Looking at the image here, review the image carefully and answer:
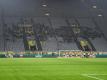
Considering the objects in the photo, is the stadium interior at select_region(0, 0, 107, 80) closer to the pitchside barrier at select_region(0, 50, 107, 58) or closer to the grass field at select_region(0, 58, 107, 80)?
the pitchside barrier at select_region(0, 50, 107, 58)

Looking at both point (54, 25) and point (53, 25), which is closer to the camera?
point (53, 25)

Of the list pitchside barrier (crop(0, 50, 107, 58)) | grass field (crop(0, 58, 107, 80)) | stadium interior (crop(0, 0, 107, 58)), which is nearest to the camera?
grass field (crop(0, 58, 107, 80))

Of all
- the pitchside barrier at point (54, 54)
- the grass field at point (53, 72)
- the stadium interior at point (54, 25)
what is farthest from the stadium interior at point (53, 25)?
the grass field at point (53, 72)

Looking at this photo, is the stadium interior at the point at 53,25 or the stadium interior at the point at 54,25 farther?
the stadium interior at the point at 54,25

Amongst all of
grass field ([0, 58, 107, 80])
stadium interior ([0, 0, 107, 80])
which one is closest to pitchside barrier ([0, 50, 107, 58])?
stadium interior ([0, 0, 107, 80])

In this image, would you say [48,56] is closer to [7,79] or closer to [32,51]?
[32,51]

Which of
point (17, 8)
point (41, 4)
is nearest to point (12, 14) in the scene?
point (17, 8)

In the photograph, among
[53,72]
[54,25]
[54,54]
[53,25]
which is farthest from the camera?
[54,25]

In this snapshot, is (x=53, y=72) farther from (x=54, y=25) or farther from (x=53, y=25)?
(x=54, y=25)

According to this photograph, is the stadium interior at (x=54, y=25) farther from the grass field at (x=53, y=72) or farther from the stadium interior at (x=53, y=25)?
the grass field at (x=53, y=72)

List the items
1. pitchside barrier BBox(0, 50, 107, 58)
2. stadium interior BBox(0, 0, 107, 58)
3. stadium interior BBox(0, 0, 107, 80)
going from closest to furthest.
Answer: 1. pitchside barrier BBox(0, 50, 107, 58)
2. stadium interior BBox(0, 0, 107, 80)
3. stadium interior BBox(0, 0, 107, 58)

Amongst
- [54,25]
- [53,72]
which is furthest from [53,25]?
[53,72]

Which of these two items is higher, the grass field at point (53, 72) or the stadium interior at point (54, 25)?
the stadium interior at point (54, 25)

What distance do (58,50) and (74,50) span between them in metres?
4.32
